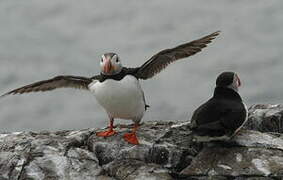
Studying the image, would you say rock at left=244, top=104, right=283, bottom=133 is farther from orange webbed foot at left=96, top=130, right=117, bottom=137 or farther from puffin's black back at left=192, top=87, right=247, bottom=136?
orange webbed foot at left=96, top=130, right=117, bottom=137

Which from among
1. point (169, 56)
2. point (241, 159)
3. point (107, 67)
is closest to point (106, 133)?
point (107, 67)

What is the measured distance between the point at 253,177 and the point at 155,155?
4.07 ft

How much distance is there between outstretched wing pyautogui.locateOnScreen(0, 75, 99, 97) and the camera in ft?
24.2

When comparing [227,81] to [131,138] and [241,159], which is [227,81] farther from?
[131,138]

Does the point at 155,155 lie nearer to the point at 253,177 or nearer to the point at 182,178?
the point at 182,178

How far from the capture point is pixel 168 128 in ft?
23.5

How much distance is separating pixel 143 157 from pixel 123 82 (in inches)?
37.0

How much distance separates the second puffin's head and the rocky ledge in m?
0.88

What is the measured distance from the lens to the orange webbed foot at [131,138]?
6.67 m

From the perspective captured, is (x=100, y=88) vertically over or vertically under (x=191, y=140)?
over

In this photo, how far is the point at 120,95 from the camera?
662 cm

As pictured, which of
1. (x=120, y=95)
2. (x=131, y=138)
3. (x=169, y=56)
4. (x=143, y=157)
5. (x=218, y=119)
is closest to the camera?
(x=218, y=119)

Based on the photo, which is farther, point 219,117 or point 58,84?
point 58,84

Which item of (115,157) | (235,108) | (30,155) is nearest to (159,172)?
(115,157)
